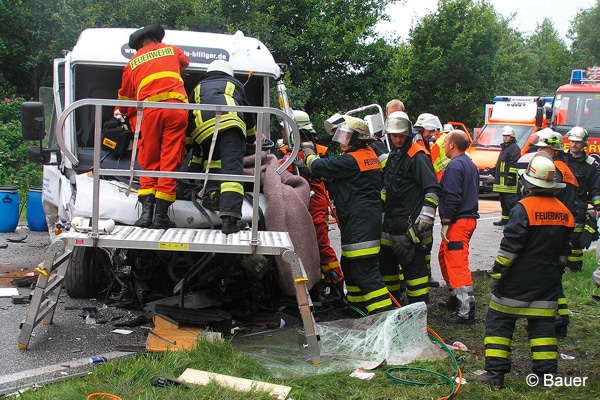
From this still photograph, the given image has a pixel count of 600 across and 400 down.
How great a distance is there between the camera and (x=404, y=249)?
229 inches

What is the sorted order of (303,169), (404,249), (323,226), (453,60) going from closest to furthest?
1. (404,249)
2. (303,169)
3. (323,226)
4. (453,60)

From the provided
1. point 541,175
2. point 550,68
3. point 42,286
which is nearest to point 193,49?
point 42,286

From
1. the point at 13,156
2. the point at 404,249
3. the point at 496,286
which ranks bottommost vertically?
the point at 13,156

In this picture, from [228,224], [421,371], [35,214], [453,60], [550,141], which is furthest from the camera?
[453,60]

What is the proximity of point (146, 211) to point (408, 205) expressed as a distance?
7.39ft

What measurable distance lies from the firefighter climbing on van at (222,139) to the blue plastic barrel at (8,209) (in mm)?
5456

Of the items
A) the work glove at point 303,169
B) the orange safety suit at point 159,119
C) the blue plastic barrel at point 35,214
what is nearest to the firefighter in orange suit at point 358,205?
the work glove at point 303,169

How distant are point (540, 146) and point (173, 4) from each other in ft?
37.1

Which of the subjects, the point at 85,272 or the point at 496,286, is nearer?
the point at 496,286

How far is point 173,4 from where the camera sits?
16.1m

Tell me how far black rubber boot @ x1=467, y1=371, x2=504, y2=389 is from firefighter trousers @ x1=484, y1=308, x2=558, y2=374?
0.03m

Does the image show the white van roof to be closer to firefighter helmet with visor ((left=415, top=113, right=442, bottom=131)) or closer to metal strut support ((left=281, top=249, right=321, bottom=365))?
firefighter helmet with visor ((left=415, top=113, right=442, bottom=131))

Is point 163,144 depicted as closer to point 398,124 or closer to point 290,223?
point 290,223

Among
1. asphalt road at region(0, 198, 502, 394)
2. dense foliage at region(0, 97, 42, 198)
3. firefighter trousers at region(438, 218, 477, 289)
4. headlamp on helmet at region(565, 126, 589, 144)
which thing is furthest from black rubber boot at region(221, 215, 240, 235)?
dense foliage at region(0, 97, 42, 198)
